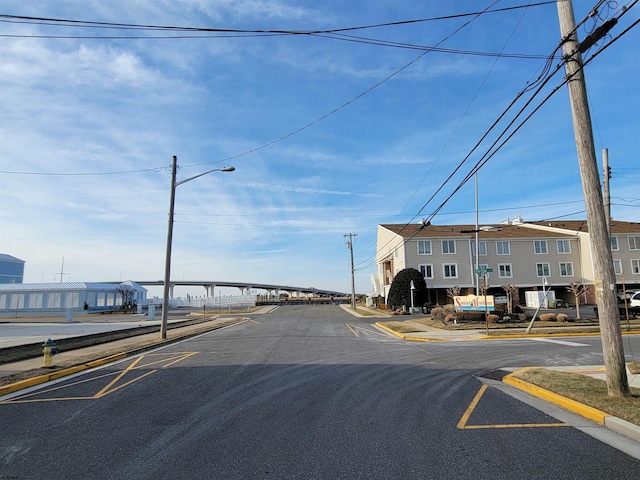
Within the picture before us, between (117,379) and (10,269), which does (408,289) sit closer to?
(117,379)

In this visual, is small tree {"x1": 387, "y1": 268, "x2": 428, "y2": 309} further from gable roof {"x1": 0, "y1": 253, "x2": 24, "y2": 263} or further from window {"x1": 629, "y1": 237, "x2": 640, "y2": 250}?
gable roof {"x1": 0, "y1": 253, "x2": 24, "y2": 263}

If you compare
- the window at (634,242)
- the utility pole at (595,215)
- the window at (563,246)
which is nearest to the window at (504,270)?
the window at (563,246)

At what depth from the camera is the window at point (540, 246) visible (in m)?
45.5

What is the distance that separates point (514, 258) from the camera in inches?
1773

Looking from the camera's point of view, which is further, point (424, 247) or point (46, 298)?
point (46, 298)

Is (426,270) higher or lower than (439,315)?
higher

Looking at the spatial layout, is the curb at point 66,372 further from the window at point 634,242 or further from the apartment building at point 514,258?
the window at point 634,242

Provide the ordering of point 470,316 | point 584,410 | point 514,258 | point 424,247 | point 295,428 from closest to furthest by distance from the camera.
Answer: point 295,428, point 584,410, point 470,316, point 424,247, point 514,258

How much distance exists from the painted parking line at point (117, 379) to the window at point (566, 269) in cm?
4349

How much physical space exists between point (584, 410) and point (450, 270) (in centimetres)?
3908

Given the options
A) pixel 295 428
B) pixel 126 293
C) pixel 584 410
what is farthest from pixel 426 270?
pixel 126 293

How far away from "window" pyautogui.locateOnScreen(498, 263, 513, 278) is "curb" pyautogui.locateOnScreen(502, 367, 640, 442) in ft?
A: 126

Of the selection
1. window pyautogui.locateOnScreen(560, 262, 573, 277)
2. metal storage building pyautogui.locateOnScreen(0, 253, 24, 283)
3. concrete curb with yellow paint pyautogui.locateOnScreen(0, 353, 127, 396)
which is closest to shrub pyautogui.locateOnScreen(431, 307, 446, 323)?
concrete curb with yellow paint pyautogui.locateOnScreen(0, 353, 127, 396)

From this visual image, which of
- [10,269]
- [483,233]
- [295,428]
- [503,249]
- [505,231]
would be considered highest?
[10,269]
